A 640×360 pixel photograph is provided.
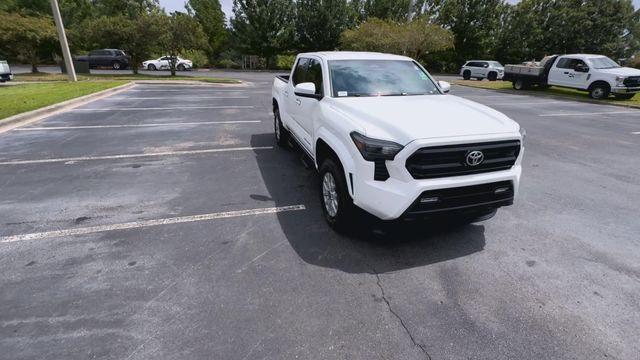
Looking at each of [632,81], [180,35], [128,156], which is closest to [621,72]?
[632,81]

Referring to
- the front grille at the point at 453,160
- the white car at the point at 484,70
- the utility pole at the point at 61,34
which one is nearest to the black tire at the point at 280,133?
the front grille at the point at 453,160

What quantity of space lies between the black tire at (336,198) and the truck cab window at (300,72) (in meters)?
2.15

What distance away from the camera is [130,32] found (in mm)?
22297

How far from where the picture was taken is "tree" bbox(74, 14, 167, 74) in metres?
22.2

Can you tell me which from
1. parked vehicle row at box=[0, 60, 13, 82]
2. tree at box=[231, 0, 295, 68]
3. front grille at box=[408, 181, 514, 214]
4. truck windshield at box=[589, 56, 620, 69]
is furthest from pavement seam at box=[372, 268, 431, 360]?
tree at box=[231, 0, 295, 68]

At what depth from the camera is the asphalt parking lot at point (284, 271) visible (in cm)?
243

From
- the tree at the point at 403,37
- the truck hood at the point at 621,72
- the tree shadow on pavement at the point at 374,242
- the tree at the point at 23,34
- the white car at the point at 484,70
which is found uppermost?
the tree at the point at 403,37

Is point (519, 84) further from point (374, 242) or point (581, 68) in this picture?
point (374, 242)

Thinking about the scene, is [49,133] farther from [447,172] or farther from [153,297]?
[447,172]

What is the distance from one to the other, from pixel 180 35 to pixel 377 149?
23.8 meters

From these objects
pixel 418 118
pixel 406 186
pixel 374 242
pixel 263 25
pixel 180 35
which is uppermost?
pixel 263 25

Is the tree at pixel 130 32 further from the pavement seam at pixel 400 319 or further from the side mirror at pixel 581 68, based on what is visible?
the pavement seam at pixel 400 319

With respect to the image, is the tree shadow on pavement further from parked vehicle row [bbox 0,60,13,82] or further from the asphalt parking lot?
parked vehicle row [bbox 0,60,13,82]

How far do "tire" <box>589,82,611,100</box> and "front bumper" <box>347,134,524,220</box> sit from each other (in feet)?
56.7
